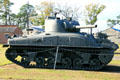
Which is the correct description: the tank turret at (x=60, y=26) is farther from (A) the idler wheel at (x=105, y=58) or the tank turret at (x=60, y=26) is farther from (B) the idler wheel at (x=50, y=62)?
(A) the idler wheel at (x=105, y=58)

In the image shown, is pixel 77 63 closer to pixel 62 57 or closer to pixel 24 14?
pixel 62 57

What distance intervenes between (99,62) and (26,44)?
5012 mm

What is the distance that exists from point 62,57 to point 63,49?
752 mm

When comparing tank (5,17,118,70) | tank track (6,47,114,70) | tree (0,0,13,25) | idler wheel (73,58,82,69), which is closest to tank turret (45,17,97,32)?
tank (5,17,118,70)

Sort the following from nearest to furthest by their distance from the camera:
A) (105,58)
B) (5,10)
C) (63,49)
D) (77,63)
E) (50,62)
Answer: (105,58) < (63,49) < (77,63) < (50,62) < (5,10)

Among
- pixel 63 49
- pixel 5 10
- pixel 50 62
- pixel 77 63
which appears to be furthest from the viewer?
pixel 5 10

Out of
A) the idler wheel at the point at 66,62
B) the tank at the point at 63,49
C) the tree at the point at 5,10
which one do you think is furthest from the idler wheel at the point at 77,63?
the tree at the point at 5,10

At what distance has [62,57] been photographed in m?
16.8

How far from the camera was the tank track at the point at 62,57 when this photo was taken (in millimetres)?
16328

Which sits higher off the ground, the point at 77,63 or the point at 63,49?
the point at 63,49

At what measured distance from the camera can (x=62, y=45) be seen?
1603 centimetres

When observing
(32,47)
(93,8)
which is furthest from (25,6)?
(32,47)

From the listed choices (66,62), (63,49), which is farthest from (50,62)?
(63,49)

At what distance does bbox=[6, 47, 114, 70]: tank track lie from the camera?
1633 cm
